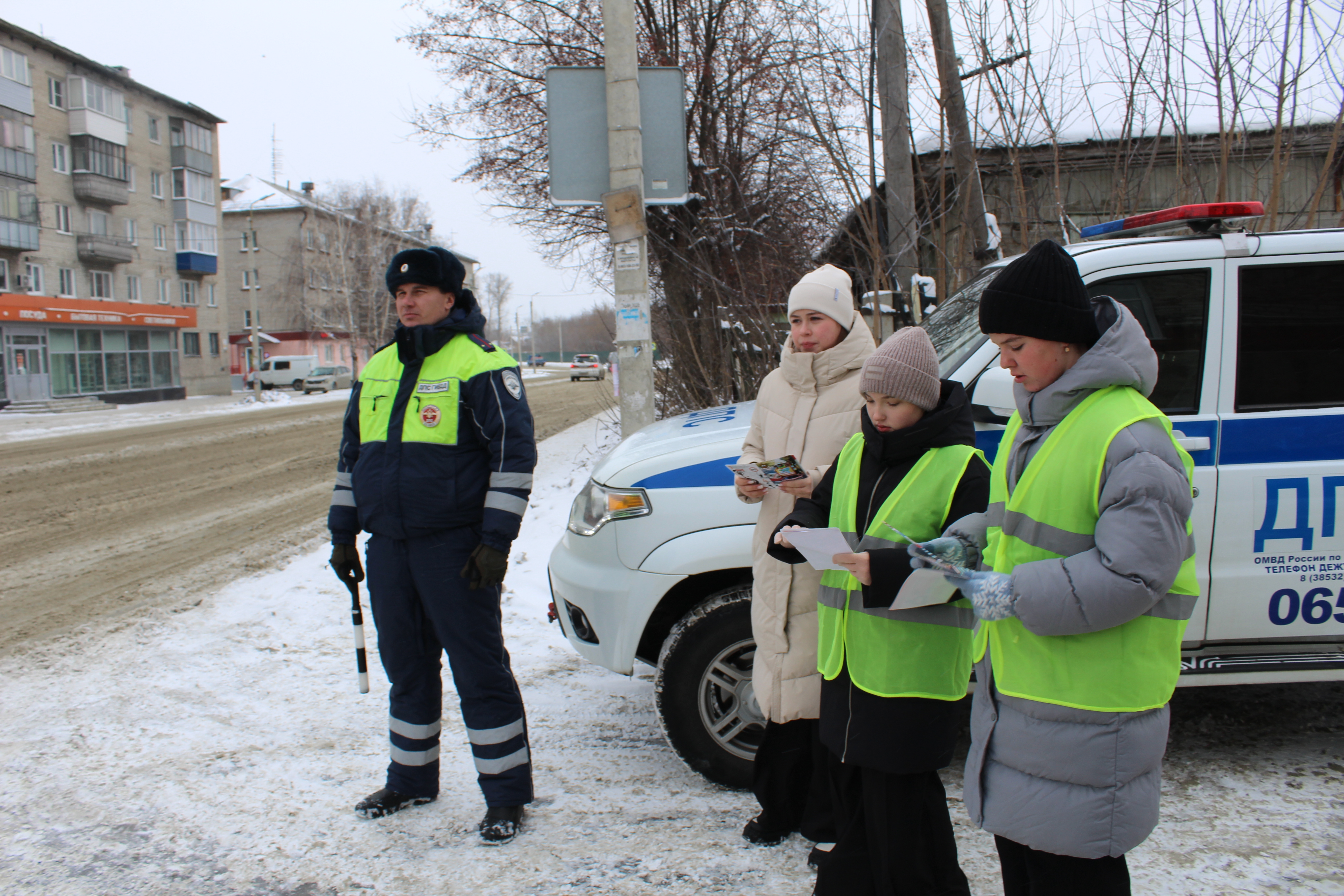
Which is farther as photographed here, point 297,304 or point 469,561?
point 297,304

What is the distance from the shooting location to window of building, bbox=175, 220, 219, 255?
44750mm

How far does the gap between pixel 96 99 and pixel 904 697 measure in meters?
48.2

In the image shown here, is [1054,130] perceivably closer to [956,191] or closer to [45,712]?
[956,191]

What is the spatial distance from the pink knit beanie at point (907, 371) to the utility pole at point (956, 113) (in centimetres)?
391

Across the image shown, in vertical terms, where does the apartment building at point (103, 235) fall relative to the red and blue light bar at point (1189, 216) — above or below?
above

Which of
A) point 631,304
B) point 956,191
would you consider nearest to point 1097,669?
point 631,304

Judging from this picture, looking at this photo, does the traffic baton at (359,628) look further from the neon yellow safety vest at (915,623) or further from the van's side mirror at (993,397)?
the van's side mirror at (993,397)

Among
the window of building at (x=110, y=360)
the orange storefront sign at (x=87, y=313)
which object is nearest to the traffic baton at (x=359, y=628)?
the orange storefront sign at (x=87, y=313)

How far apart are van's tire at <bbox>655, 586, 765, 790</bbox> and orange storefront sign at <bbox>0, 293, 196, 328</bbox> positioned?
121ft

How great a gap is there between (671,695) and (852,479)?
4.20 ft

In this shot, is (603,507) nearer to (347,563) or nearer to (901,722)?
(347,563)

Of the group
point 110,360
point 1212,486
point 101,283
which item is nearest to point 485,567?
point 1212,486

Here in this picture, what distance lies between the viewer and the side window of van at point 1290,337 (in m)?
3.03

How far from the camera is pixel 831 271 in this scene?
2.88 metres
